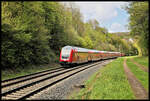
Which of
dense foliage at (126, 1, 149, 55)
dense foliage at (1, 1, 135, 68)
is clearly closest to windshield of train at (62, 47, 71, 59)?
dense foliage at (1, 1, 135, 68)

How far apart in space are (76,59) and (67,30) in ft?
35.7

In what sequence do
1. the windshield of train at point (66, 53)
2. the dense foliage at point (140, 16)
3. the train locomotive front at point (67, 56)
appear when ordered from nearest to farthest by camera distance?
the train locomotive front at point (67, 56), the windshield of train at point (66, 53), the dense foliage at point (140, 16)

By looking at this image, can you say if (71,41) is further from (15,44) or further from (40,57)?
(15,44)

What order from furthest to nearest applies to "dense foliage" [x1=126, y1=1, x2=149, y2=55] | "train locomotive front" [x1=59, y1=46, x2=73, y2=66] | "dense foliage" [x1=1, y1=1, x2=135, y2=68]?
"dense foliage" [x1=126, y1=1, x2=149, y2=55] < "train locomotive front" [x1=59, y1=46, x2=73, y2=66] < "dense foliage" [x1=1, y1=1, x2=135, y2=68]

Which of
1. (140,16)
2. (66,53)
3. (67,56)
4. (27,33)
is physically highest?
(140,16)

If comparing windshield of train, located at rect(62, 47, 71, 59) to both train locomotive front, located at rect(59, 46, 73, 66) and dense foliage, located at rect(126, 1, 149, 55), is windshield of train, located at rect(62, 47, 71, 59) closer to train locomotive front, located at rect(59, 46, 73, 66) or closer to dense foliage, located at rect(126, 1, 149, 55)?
train locomotive front, located at rect(59, 46, 73, 66)

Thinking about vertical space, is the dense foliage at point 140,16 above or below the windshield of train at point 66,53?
above

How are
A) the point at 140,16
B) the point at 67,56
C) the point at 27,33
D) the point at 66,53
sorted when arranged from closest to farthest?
the point at 27,33 < the point at 67,56 < the point at 66,53 < the point at 140,16

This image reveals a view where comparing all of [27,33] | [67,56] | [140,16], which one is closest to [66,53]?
[67,56]

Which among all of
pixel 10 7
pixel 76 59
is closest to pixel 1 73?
pixel 10 7

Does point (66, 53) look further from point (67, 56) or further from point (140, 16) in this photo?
point (140, 16)

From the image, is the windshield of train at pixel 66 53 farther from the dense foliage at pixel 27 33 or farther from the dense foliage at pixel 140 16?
the dense foliage at pixel 140 16

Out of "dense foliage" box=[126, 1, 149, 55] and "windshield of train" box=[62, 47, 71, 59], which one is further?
"dense foliage" box=[126, 1, 149, 55]

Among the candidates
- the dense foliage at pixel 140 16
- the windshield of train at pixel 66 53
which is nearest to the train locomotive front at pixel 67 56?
the windshield of train at pixel 66 53
